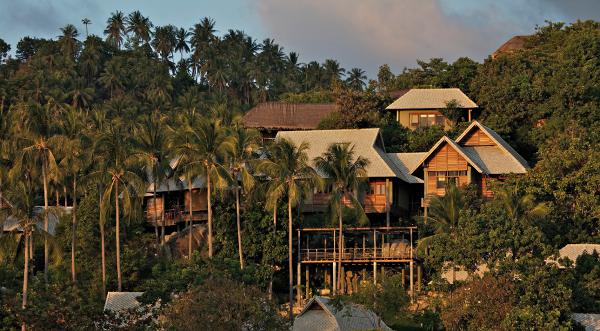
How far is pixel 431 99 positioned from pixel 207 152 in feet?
89.9

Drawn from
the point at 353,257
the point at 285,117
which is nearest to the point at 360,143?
the point at 353,257

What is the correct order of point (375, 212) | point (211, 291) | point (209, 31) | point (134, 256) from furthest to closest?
point (209, 31) < point (375, 212) < point (134, 256) < point (211, 291)

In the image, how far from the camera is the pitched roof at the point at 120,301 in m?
58.7

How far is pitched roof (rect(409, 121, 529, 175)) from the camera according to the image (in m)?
76.2

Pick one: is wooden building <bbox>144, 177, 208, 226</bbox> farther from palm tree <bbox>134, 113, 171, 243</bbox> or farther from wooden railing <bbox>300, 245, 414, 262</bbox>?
wooden railing <bbox>300, 245, 414, 262</bbox>

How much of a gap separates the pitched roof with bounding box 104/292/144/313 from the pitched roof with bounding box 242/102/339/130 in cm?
3130

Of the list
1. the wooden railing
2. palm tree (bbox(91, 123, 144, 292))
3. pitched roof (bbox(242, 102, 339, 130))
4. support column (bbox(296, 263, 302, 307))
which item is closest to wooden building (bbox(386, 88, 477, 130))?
pitched roof (bbox(242, 102, 339, 130))

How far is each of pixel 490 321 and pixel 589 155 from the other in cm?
2075

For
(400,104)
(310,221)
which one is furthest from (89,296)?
(400,104)

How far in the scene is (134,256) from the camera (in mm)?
69812

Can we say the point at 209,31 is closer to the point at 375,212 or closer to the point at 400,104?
the point at 400,104

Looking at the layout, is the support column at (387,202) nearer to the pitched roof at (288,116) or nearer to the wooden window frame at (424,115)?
the wooden window frame at (424,115)

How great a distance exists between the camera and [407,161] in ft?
261

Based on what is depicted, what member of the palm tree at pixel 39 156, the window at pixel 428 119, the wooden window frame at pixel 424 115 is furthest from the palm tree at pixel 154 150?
the window at pixel 428 119
